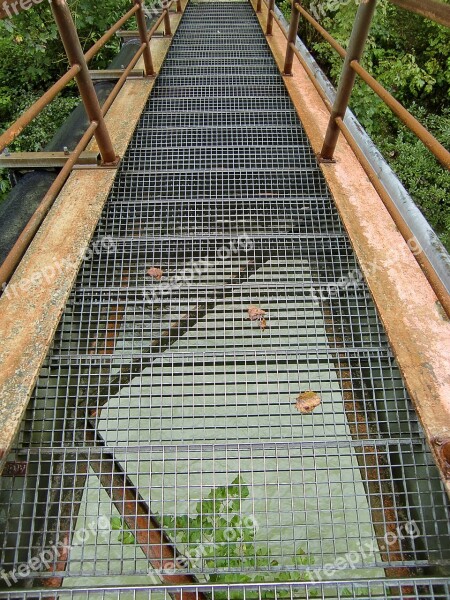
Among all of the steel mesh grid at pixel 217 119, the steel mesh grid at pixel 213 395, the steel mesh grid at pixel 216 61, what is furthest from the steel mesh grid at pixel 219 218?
the steel mesh grid at pixel 216 61

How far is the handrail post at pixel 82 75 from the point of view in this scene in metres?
2.08

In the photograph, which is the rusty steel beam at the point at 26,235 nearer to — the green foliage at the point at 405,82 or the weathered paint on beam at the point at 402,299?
the weathered paint on beam at the point at 402,299

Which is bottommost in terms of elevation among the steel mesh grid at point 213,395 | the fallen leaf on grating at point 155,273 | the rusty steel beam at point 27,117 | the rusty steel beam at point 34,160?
the steel mesh grid at point 213,395

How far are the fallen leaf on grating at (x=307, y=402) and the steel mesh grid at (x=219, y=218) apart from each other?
0.90m

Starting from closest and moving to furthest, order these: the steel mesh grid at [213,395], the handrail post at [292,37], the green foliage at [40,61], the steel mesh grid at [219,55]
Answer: the steel mesh grid at [213,395]
the handrail post at [292,37]
the steel mesh grid at [219,55]
the green foliage at [40,61]

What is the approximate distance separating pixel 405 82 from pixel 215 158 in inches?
201

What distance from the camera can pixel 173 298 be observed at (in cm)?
216

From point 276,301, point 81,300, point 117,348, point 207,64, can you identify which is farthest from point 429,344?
point 207,64

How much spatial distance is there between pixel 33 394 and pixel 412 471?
4.62ft

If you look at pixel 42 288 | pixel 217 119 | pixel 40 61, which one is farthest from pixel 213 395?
pixel 40 61

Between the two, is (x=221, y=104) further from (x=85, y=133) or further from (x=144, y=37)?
(x=85, y=133)

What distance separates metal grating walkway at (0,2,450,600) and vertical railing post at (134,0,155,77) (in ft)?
3.14

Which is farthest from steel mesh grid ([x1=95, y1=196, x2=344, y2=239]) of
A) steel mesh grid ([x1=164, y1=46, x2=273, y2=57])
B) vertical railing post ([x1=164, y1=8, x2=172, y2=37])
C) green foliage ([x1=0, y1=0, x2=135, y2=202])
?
vertical railing post ([x1=164, y1=8, x2=172, y2=37])

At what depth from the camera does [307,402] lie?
1.90 m
